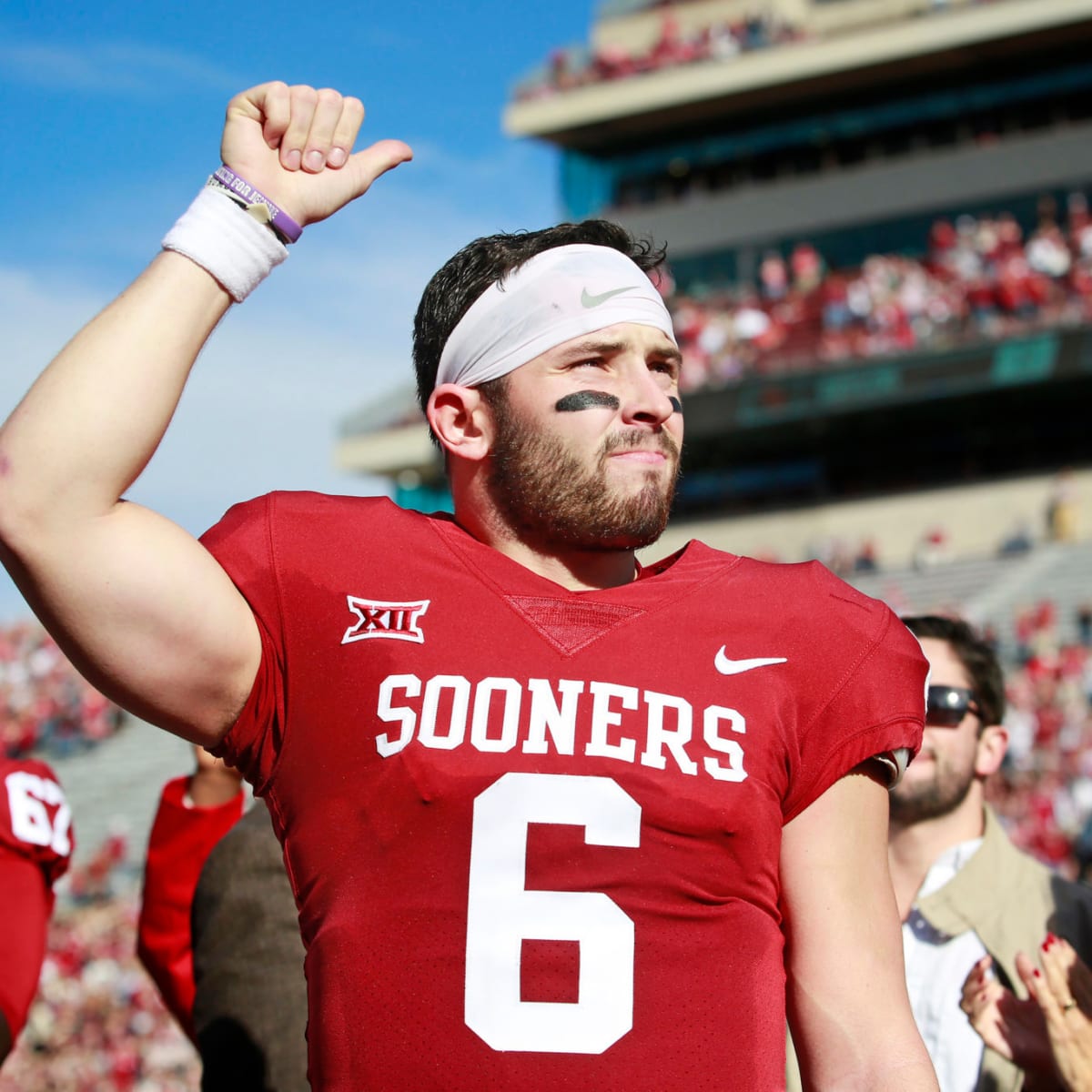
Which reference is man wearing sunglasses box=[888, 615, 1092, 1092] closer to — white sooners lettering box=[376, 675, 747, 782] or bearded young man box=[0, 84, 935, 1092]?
bearded young man box=[0, 84, 935, 1092]

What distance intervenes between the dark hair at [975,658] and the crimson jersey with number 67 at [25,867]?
2.05 meters

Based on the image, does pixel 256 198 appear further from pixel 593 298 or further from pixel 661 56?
pixel 661 56

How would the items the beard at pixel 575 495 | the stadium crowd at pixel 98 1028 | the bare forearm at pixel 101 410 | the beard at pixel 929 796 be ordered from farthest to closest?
the stadium crowd at pixel 98 1028 → the beard at pixel 929 796 → the beard at pixel 575 495 → the bare forearm at pixel 101 410

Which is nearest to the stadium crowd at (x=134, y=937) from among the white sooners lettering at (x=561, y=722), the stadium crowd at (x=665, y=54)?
the white sooners lettering at (x=561, y=722)

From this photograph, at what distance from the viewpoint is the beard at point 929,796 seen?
3.51 m

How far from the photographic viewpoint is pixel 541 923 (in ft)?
5.82

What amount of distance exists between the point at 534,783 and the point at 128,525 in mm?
579

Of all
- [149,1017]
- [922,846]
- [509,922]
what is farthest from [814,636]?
[149,1017]

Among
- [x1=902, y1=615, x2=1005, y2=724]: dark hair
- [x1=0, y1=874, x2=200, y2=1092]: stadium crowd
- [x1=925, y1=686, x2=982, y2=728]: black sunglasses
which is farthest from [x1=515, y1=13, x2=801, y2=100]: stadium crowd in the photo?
[x1=925, y1=686, x2=982, y2=728]: black sunglasses

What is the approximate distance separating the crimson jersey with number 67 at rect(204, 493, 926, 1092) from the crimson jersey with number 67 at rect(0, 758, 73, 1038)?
4.85ft

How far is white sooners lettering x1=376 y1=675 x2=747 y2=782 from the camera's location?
185 cm

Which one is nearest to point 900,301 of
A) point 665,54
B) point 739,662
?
point 665,54

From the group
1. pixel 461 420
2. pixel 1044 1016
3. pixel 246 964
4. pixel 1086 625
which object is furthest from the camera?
pixel 1086 625

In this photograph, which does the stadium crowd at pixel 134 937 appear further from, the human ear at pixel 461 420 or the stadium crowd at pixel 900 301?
the human ear at pixel 461 420
